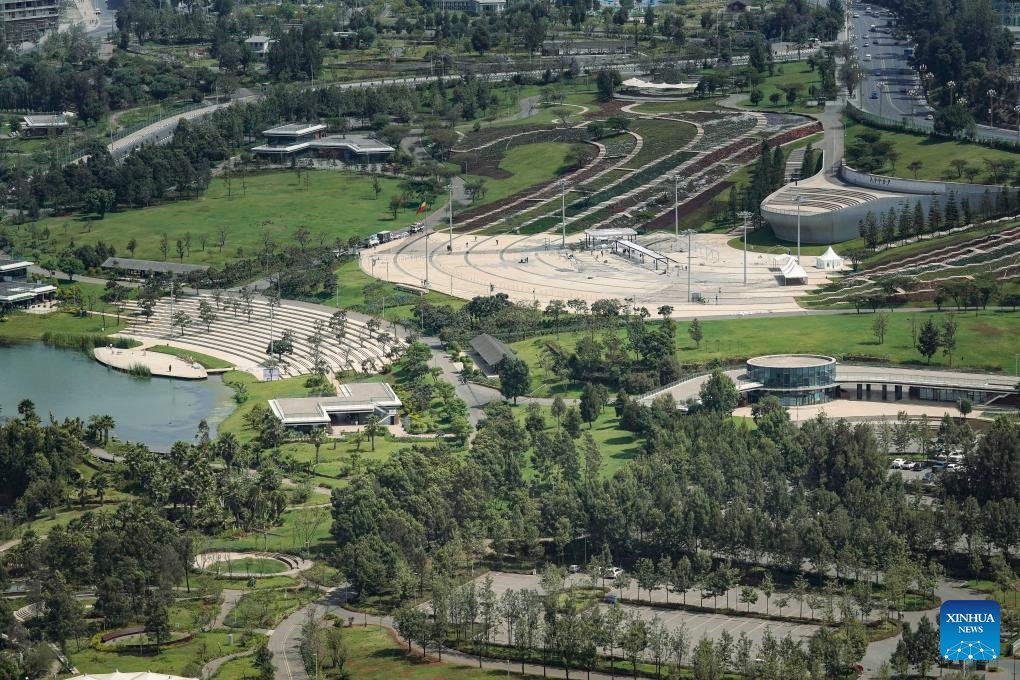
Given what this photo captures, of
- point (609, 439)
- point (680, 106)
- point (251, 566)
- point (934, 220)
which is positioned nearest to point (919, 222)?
point (934, 220)

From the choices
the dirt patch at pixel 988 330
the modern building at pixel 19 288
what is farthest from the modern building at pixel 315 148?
the dirt patch at pixel 988 330

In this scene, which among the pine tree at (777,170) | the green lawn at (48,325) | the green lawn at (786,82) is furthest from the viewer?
Result: the green lawn at (786,82)

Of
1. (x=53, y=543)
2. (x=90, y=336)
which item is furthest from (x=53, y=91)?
(x=53, y=543)

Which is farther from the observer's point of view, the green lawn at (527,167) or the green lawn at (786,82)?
the green lawn at (786,82)

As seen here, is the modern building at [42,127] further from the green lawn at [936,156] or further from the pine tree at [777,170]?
the green lawn at [936,156]

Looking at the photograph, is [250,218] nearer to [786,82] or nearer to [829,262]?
[829,262]

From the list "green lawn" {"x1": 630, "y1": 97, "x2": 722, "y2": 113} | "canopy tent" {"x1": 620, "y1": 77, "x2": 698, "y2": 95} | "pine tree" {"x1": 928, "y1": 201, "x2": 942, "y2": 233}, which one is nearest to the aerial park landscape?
"canopy tent" {"x1": 620, "y1": 77, "x2": 698, "y2": 95}
